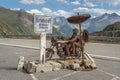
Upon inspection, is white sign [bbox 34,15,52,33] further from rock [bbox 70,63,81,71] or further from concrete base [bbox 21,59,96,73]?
rock [bbox 70,63,81,71]

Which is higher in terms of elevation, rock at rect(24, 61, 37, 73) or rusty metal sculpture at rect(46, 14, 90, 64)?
rusty metal sculpture at rect(46, 14, 90, 64)

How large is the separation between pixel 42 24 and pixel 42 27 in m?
0.13

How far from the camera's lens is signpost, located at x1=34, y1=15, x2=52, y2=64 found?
10281 mm

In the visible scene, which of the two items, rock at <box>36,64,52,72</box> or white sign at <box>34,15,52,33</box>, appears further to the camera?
white sign at <box>34,15,52,33</box>

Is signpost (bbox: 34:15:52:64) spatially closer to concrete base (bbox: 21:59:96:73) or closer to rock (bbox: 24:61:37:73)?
concrete base (bbox: 21:59:96:73)

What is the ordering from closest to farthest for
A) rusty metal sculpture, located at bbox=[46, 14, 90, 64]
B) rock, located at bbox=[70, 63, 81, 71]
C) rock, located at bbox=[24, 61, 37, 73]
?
rock, located at bbox=[24, 61, 37, 73]
rock, located at bbox=[70, 63, 81, 71]
rusty metal sculpture, located at bbox=[46, 14, 90, 64]

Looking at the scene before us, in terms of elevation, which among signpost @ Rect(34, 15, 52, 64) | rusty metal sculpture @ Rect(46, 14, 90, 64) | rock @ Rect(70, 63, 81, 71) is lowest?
rock @ Rect(70, 63, 81, 71)

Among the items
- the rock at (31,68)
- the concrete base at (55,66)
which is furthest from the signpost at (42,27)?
the rock at (31,68)

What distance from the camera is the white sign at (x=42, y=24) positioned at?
10367 millimetres

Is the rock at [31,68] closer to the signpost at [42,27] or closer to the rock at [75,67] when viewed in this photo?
the signpost at [42,27]

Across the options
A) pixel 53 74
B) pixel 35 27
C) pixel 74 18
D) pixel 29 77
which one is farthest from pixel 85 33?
pixel 29 77

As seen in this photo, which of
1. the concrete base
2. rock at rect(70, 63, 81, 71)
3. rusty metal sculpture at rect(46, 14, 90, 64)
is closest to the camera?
the concrete base

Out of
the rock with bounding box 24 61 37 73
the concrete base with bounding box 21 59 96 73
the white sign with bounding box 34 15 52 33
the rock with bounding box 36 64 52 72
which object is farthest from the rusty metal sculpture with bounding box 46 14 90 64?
the rock with bounding box 24 61 37 73

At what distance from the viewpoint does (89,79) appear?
820 cm
